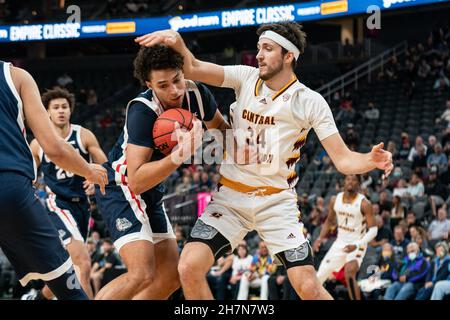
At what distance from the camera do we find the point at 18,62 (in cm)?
2842

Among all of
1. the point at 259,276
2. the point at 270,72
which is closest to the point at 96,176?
the point at 270,72

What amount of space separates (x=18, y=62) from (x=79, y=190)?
21.7 meters

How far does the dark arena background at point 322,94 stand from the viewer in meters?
12.1

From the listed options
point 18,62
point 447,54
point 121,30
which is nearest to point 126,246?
point 447,54

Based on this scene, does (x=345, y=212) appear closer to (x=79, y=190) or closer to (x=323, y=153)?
(x=79, y=190)

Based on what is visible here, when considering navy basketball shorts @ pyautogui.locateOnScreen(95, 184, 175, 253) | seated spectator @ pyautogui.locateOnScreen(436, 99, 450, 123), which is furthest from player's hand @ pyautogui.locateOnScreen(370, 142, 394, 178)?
seated spectator @ pyautogui.locateOnScreen(436, 99, 450, 123)

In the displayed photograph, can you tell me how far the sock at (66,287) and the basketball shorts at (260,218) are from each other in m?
1.34

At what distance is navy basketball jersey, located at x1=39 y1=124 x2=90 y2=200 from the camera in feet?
26.0

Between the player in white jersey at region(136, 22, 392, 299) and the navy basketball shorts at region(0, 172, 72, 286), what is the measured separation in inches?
50.0

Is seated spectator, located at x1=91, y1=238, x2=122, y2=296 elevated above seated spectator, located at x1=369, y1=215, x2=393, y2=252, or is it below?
below

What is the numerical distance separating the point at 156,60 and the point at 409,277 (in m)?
6.83

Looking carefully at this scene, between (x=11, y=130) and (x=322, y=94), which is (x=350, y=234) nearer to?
(x=11, y=130)

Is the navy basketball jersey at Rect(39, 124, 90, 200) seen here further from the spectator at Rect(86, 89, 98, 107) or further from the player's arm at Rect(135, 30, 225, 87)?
the spectator at Rect(86, 89, 98, 107)

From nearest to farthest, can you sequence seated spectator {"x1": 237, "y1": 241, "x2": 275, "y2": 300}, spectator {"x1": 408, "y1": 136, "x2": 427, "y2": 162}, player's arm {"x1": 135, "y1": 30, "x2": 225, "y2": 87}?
player's arm {"x1": 135, "y1": 30, "x2": 225, "y2": 87}
seated spectator {"x1": 237, "y1": 241, "x2": 275, "y2": 300}
spectator {"x1": 408, "y1": 136, "x2": 427, "y2": 162}
